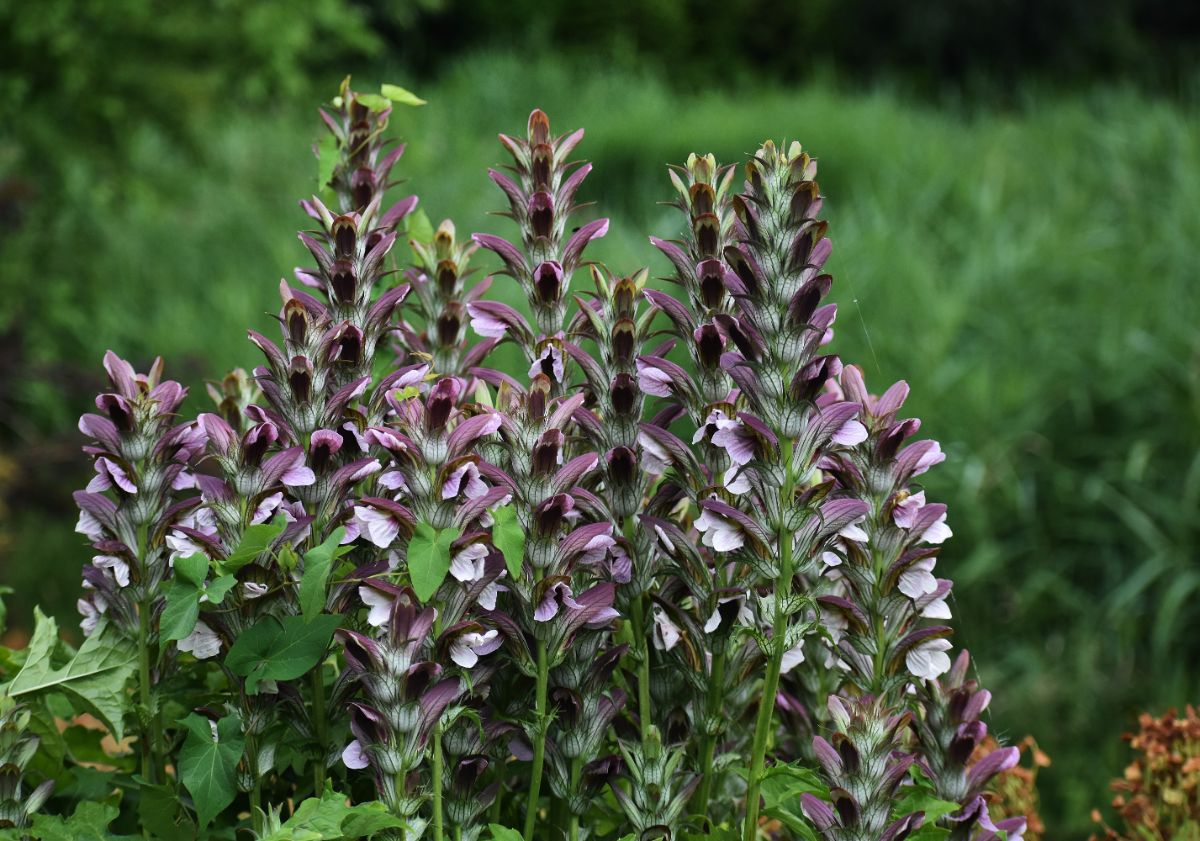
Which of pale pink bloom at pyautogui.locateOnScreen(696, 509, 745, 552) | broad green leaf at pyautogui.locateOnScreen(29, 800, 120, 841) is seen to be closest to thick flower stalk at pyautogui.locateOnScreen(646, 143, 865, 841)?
pale pink bloom at pyautogui.locateOnScreen(696, 509, 745, 552)

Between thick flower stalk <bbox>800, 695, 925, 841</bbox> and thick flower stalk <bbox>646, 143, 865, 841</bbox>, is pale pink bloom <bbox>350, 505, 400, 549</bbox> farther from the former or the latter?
thick flower stalk <bbox>800, 695, 925, 841</bbox>

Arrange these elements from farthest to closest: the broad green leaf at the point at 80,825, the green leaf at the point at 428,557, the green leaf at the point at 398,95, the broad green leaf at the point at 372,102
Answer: the green leaf at the point at 398,95, the broad green leaf at the point at 372,102, the broad green leaf at the point at 80,825, the green leaf at the point at 428,557

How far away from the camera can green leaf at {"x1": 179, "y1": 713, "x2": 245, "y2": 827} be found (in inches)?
40.1

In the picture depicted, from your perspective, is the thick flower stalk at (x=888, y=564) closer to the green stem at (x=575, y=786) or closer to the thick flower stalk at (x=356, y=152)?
the green stem at (x=575, y=786)

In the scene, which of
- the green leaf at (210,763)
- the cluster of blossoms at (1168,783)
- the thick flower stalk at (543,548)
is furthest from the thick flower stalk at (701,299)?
the cluster of blossoms at (1168,783)

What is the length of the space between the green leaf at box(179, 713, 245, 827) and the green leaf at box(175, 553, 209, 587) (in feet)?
0.39

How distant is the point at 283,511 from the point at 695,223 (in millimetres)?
425

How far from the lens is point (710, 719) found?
1.09 m

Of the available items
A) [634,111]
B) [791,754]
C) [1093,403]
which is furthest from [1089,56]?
[791,754]

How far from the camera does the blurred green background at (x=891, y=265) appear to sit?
4043 millimetres

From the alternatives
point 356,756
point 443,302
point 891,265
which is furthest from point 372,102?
point 891,265

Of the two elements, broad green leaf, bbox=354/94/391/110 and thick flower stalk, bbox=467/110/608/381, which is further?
broad green leaf, bbox=354/94/391/110

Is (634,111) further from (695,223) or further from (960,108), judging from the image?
(695,223)

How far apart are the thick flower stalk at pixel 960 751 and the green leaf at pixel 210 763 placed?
587 mm
